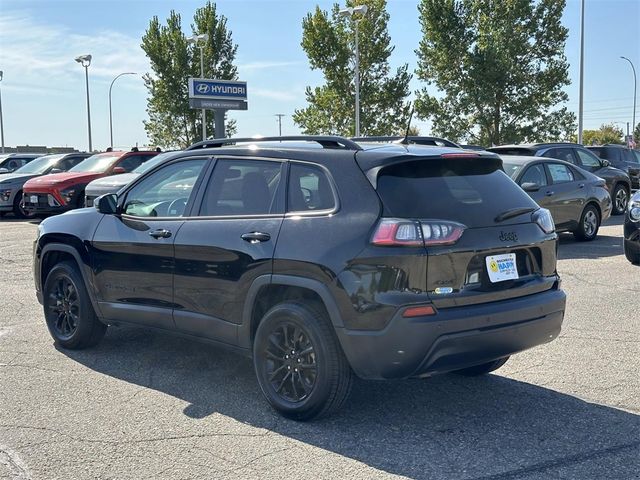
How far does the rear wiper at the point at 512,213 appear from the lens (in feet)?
13.9

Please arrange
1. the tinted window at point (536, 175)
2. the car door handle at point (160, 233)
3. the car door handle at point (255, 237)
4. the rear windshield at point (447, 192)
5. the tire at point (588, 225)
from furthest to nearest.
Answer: the tire at point (588, 225) → the tinted window at point (536, 175) → the car door handle at point (160, 233) → the car door handle at point (255, 237) → the rear windshield at point (447, 192)

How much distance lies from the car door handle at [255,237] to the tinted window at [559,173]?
8.70m

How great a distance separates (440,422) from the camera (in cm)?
432

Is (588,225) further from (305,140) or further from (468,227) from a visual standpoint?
(468,227)

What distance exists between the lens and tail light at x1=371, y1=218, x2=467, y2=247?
12.7ft

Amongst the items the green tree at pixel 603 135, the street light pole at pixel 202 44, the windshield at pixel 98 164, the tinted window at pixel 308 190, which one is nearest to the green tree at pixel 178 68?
the street light pole at pixel 202 44

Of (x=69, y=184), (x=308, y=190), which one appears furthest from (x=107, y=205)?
(x=69, y=184)

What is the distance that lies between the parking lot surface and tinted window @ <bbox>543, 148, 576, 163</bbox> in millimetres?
8810

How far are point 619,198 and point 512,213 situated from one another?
13.9 m

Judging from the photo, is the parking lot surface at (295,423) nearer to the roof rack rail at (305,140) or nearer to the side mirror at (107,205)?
the side mirror at (107,205)

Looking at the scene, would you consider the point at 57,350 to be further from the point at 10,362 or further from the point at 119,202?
the point at 119,202

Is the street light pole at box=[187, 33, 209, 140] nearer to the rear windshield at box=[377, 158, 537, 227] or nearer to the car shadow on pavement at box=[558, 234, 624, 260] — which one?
the car shadow on pavement at box=[558, 234, 624, 260]

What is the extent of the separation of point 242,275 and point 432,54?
29.2 meters

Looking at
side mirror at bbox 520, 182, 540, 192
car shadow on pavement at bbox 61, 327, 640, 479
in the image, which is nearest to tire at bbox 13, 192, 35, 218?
side mirror at bbox 520, 182, 540, 192
